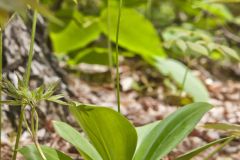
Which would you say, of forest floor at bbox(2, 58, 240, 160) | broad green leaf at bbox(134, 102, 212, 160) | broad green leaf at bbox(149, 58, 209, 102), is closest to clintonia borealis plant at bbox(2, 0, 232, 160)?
broad green leaf at bbox(134, 102, 212, 160)

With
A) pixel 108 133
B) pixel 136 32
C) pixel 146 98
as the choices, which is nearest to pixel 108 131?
pixel 108 133

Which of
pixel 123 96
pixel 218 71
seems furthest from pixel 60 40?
pixel 218 71

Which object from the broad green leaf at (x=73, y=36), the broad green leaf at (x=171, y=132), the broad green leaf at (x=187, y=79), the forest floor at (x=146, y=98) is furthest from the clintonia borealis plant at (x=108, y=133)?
the broad green leaf at (x=73, y=36)

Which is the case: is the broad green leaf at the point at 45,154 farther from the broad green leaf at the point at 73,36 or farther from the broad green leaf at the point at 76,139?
the broad green leaf at the point at 73,36

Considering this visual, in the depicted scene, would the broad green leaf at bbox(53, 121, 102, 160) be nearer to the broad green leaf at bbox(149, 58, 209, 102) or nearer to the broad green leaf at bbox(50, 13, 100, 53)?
the broad green leaf at bbox(149, 58, 209, 102)

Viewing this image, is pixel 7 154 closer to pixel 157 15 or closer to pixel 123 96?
pixel 123 96

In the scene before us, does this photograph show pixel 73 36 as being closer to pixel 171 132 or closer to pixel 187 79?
pixel 187 79
